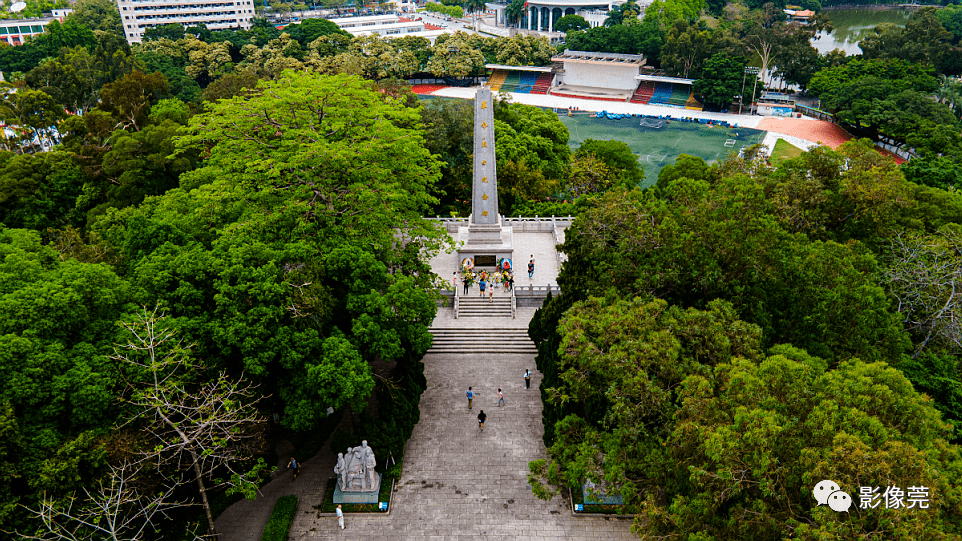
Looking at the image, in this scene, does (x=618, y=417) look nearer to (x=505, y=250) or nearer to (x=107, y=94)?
(x=505, y=250)

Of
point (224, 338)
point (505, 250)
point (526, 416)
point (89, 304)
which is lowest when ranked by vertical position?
point (526, 416)

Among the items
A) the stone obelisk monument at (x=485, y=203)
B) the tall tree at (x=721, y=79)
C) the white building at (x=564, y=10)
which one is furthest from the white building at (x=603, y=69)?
the stone obelisk monument at (x=485, y=203)

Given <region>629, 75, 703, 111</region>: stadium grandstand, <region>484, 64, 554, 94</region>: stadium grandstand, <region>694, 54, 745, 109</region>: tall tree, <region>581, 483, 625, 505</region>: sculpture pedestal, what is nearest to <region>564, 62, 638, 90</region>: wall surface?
<region>629, 75, 703, 111</region>: stadium grandstand

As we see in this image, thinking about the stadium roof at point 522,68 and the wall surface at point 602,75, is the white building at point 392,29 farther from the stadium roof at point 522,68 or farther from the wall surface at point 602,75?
the wall surface at point 602,75

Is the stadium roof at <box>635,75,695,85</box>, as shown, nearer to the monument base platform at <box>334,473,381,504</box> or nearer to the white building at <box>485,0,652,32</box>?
the white building at <box>485,0,652,32</box>

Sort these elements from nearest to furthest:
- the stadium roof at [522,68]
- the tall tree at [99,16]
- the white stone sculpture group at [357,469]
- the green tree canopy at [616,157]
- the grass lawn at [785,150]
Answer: the white stone sculpture group at [357,469] → the green tree canopy at [616,157] → the grass lawn at [785,150] → the stadium roof at [522,68] → the tall tree at [99,16]

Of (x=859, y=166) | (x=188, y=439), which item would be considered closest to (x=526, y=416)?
(x=188, y=439)
